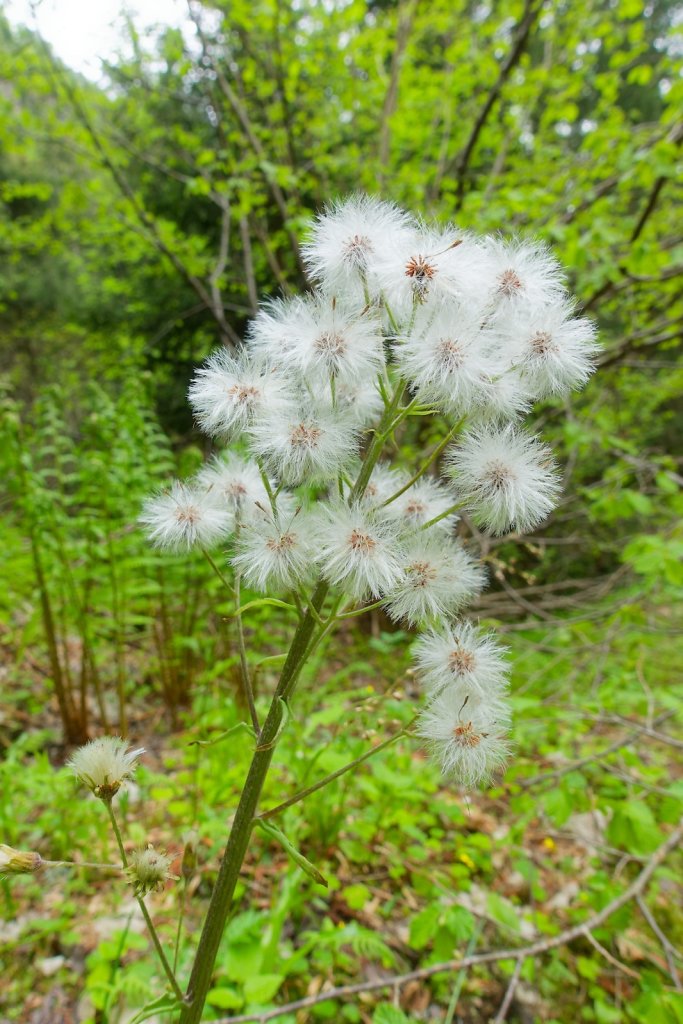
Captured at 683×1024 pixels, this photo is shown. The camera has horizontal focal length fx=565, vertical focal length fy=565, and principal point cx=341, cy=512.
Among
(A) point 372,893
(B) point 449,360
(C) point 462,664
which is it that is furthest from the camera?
(A) point 372,893

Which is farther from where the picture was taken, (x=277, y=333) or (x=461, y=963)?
(x=461, y=963)

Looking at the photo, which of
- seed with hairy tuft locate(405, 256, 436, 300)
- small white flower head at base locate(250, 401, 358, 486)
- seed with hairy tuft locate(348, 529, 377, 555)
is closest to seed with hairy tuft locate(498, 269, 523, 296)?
seed with hairy tuft locate(405, 256, 436, 300)

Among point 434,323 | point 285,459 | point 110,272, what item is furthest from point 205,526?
point 110,272

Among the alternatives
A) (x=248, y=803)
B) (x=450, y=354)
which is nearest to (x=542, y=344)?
(x=450, y=354)

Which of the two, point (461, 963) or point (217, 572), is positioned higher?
point (217, 572)

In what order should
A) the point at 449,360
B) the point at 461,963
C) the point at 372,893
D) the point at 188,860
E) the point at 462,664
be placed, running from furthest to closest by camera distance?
the point at 372,893
the point at 461,963
the point at 188,860
the point at 462,664
the point at 449,360

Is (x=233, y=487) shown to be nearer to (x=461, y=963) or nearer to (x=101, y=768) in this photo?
(x=101, y=768)

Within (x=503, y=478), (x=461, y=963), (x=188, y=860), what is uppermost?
(x=503, y=478)
